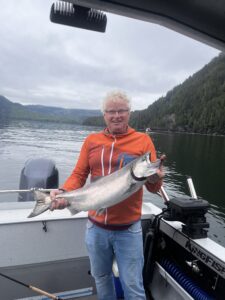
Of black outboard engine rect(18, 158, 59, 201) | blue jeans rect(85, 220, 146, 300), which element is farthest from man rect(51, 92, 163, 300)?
black outboard engine rect(18, 158, 59, 201)

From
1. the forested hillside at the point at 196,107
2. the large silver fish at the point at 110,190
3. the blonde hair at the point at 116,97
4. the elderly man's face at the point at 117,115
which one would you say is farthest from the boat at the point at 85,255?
the forested hillside at the point at 196,107

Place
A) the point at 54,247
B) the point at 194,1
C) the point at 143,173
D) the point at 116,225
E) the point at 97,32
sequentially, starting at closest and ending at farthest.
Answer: the point at 194,1
the point at 97,32
the point at 143,173
the point at 116,225
the point at 54,247

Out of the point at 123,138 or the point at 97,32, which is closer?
the point at 97,32

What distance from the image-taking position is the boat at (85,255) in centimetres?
338

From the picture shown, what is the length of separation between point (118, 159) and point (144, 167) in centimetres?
45

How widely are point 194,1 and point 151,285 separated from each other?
3.73 meters

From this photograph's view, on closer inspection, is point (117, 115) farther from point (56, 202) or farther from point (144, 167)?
point (56, 202)

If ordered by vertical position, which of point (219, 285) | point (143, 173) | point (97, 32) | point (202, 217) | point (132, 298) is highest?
point (97, 32)

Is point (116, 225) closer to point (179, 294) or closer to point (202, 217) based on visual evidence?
point (202, 217)

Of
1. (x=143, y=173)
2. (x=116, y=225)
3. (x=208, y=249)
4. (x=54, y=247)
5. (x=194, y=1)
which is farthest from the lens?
(x=54, y=247)

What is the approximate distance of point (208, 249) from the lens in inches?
128

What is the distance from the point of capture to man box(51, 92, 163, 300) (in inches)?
116

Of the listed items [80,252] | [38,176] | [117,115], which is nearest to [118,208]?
[117,115]

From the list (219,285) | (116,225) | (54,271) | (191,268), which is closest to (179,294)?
(191,268)
